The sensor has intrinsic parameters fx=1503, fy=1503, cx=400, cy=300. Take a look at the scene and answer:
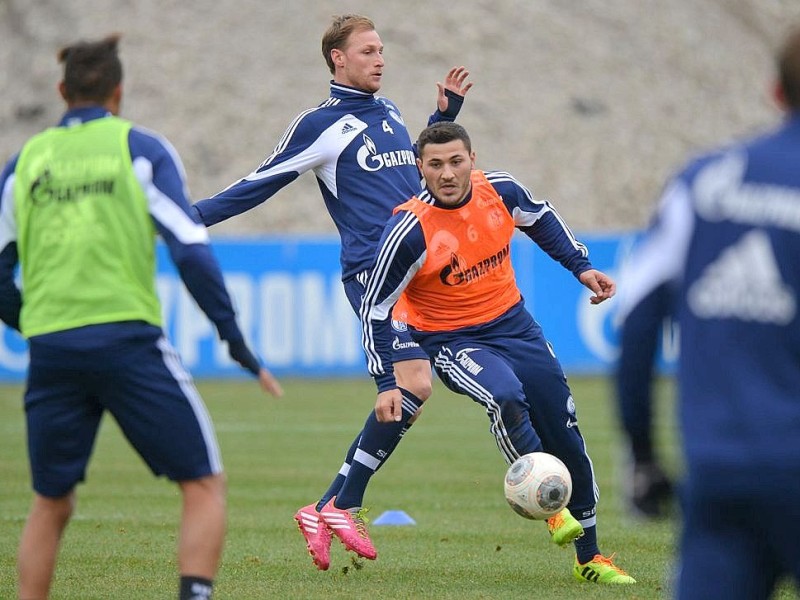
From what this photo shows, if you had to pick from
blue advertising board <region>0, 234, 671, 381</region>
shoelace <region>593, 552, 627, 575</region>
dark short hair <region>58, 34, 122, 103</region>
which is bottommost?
blue advertising board <region>0, 234, 671, 381</region>

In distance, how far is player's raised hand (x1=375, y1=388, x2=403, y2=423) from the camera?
7891mm

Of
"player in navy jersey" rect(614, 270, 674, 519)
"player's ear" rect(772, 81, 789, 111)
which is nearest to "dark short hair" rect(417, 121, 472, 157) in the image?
"player in navy jersey" rect(614, 270, 674, 519)

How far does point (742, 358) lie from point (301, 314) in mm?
19489

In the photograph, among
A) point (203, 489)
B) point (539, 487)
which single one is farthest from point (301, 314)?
point (203, 489)

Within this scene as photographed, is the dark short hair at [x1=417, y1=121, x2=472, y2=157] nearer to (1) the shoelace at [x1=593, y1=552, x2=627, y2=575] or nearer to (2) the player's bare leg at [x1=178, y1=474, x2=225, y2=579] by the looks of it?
(1) the shoelace at [x1=593, y1=552, x2=627, y2=575]

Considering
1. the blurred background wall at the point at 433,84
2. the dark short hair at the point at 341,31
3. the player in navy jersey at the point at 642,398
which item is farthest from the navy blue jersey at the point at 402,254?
the blurred background wall at the point at 433,84

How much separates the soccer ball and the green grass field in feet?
1.35

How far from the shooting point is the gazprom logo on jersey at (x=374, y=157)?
8.78m

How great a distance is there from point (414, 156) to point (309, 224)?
23.9 metres

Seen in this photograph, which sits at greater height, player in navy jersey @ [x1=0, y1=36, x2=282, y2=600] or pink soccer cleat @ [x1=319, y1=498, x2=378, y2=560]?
player in navy jersey @ [x1=0, y1=36, x2=282, y2=600]

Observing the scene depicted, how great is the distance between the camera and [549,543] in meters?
9.41

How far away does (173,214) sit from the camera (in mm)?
5344

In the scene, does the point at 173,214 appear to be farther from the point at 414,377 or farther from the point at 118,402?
the point at 414,377

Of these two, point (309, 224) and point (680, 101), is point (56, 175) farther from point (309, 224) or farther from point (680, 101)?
point (680, 101)
